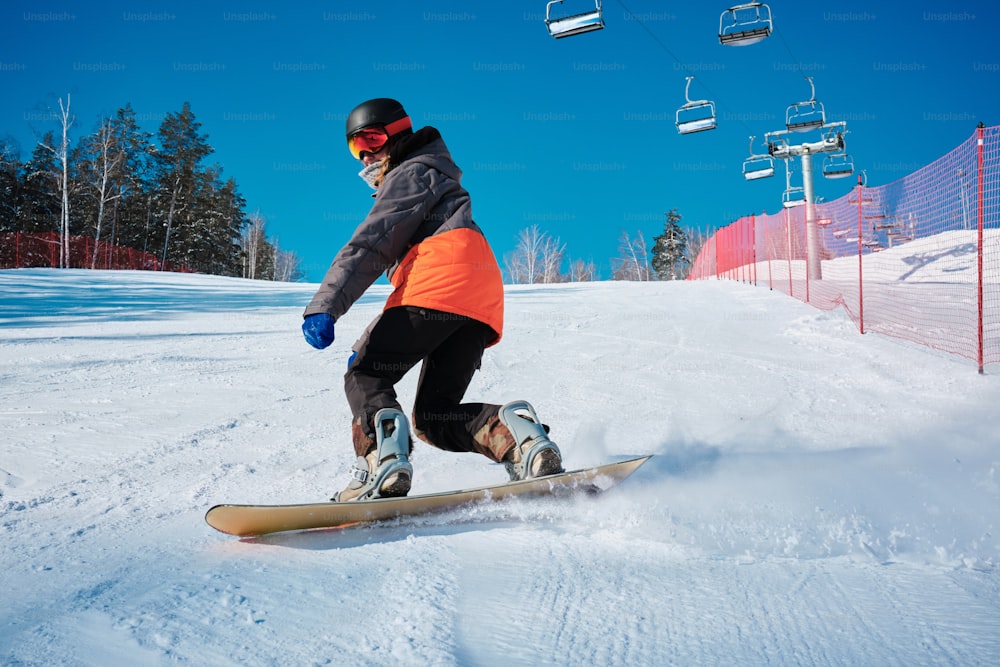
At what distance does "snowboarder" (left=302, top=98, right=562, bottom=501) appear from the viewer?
7.28ft

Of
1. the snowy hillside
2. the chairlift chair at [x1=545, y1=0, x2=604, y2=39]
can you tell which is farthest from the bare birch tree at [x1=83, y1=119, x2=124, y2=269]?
the snowy hillside

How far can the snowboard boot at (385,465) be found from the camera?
213cm

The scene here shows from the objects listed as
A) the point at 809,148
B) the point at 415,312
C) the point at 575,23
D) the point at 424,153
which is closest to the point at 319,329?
the point at 415,312

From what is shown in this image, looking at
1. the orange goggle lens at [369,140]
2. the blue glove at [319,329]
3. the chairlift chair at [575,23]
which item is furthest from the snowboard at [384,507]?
the chairlift chair at [575,23]

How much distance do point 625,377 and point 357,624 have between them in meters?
4.21

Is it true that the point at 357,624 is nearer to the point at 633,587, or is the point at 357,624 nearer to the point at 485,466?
the point at 633,587

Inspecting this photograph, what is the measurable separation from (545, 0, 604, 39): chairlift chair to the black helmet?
9.64m

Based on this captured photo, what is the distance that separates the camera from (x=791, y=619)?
54.3 inches

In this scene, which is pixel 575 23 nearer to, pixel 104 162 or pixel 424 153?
pixel 424 153

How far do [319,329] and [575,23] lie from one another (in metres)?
10.6

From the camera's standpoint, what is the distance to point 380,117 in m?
2.48

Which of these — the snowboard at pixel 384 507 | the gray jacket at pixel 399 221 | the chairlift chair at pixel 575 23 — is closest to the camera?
the snowboard at pixel 384 507

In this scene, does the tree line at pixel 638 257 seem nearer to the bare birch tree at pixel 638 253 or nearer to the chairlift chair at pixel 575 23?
the bare birch tree at pixel 638 253

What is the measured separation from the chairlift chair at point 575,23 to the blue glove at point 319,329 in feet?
34.1
